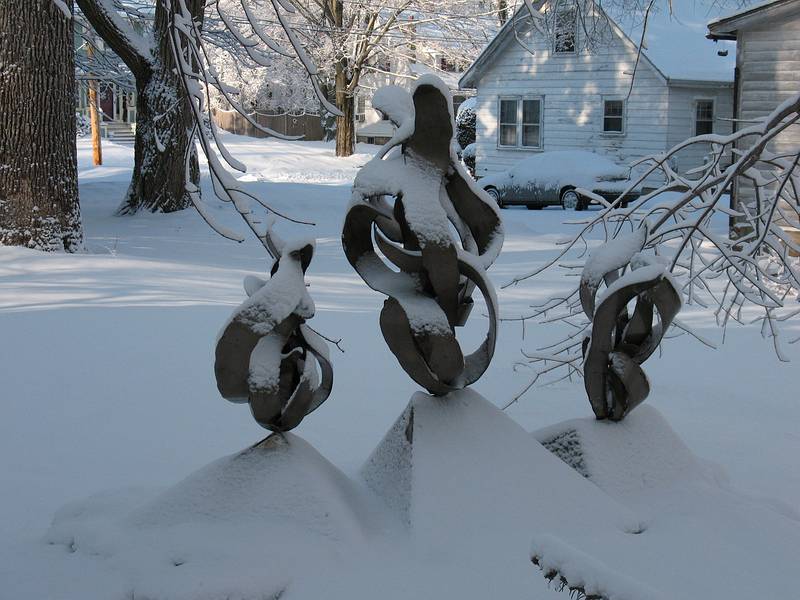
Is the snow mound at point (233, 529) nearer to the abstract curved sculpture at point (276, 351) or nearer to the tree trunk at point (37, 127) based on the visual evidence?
the abstract curved sculpture at point (276, 351)

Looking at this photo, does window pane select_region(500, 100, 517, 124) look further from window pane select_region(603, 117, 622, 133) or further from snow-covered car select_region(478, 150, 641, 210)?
snow-covered car select_region(478, 150, 641, 210)

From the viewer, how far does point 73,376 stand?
6.47 metres

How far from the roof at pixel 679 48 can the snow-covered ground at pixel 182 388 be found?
13869 mm

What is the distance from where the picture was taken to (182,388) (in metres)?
6.37

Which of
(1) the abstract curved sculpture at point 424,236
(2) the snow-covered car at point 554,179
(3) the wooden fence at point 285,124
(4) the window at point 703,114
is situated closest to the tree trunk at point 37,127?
(1) the abstract curved sculpture at point 424,236

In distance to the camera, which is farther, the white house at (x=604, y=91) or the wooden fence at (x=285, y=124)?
the wooden fence at (x=285, y=124)

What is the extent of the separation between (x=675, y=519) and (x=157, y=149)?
41.9 ft

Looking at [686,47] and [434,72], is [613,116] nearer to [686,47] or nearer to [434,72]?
[686,47]

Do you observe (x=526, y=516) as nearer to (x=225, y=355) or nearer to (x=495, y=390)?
(x=225, y=355)

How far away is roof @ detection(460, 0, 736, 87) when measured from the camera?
2305 centimetres

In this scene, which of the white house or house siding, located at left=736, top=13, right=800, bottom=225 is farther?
the white house

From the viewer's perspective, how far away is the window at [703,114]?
23766mm

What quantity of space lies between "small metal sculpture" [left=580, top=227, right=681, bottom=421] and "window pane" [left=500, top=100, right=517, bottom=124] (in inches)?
914

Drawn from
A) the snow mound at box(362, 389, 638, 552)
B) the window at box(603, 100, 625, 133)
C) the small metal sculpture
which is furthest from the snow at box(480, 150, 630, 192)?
the snow mound at box(362, 389, 638, 552)
